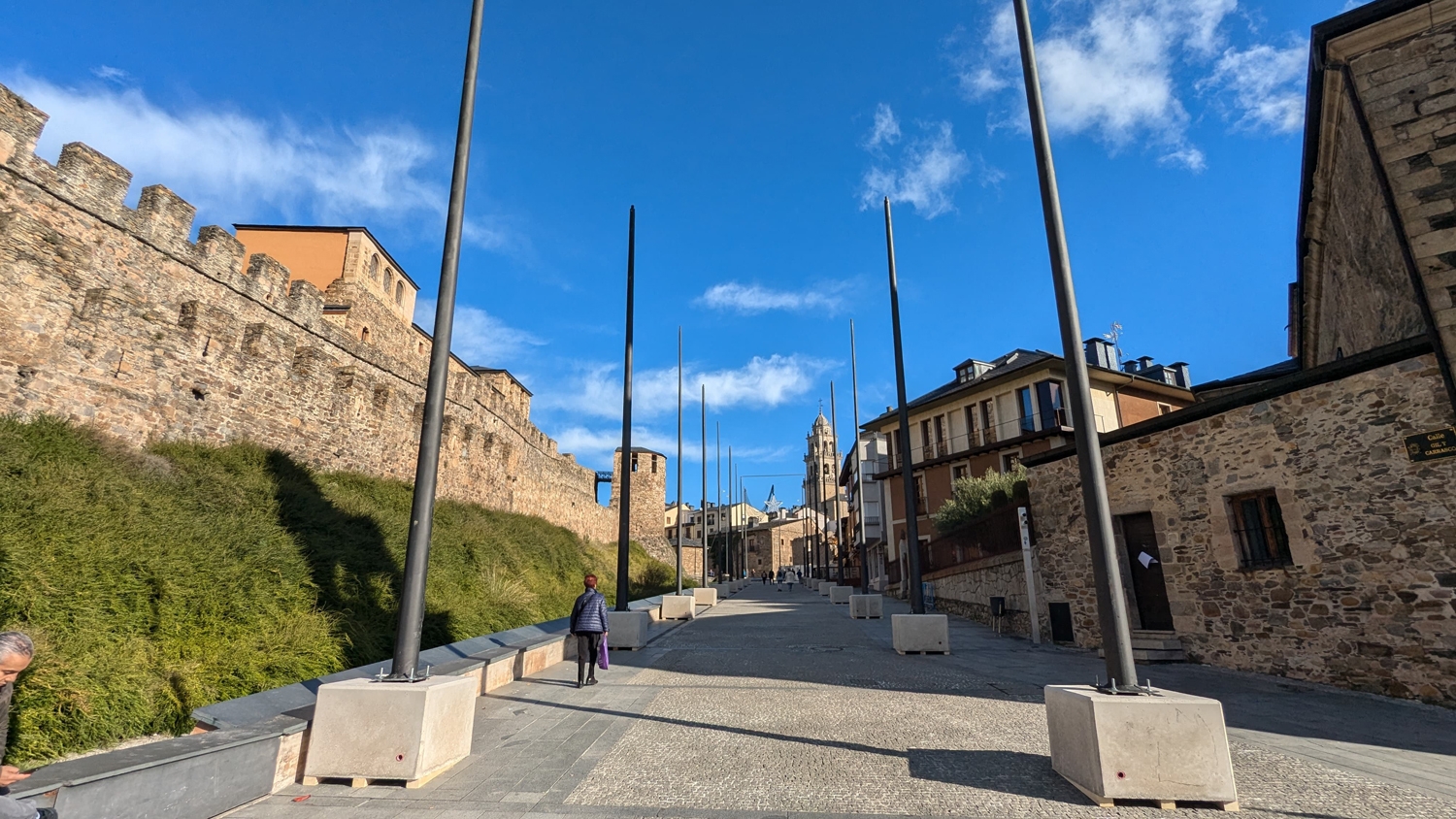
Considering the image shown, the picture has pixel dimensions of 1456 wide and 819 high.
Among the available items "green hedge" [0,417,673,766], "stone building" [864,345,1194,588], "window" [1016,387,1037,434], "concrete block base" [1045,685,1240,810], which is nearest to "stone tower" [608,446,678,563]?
"stone building" [864,345,1194,588]

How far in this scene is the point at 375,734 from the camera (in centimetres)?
450

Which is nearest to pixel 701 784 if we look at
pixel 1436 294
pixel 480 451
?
pixel 1436 294

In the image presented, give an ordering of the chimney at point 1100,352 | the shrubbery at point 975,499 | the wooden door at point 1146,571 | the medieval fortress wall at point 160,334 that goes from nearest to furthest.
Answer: the medieval fortress wall at point 160,334 < the wooden door at point 1146,571 < the shrubbery at point 975,499 < the chimney at point 1100,352

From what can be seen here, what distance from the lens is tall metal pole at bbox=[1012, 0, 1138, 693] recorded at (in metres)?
4.79

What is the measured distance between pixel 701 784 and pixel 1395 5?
1306cm

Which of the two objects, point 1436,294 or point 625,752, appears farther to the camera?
point 1436,294

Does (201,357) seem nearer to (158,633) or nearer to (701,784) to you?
(158,633)

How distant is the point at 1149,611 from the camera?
36.7 feet

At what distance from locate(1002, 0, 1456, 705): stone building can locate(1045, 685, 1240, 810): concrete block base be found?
5860mm

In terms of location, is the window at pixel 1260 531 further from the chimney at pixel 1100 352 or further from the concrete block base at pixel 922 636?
the chimney at pixel 1100 352

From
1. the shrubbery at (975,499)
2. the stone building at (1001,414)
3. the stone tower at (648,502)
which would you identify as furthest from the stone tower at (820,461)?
the shrubbery at (975,499)

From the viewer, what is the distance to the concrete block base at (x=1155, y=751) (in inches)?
159

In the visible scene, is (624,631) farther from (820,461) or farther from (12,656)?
(820,461)

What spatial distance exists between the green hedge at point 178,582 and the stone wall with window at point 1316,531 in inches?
500
